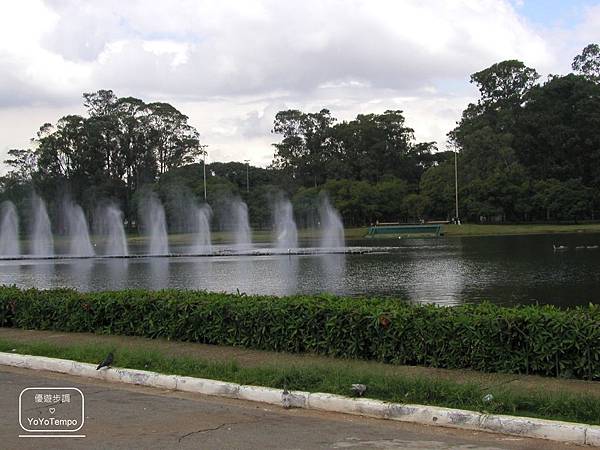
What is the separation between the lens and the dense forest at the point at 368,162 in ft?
279

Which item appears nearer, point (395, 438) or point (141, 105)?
point (395, 438)

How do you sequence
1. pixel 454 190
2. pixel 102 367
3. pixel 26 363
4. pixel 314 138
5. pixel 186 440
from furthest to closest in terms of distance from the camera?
pixel 314 138 < pixel 454 190 < pixel 26 363 < pixel 102 367 < pixel 186 440

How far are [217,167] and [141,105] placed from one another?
13719mm

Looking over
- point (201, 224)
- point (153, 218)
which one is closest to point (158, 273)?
point (201, 224)

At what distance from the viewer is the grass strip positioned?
24.0 feet

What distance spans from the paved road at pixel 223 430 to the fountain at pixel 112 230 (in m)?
45.7

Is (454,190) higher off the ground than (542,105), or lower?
lower

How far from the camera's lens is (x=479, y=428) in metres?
7.14

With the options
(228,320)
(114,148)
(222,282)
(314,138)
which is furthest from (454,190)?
(228,320)

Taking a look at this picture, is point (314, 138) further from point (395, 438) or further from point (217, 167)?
point (395, 438)

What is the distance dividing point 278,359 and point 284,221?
74384 mm

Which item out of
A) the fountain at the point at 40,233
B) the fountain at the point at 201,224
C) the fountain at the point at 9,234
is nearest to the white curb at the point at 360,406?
the fountain at the point at 40,233

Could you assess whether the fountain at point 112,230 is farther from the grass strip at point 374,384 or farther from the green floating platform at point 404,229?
the grass strip at point 374,384

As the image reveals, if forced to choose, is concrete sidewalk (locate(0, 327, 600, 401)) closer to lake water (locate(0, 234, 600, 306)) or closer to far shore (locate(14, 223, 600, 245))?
lake water (locate(0, 234, 600, 306))
